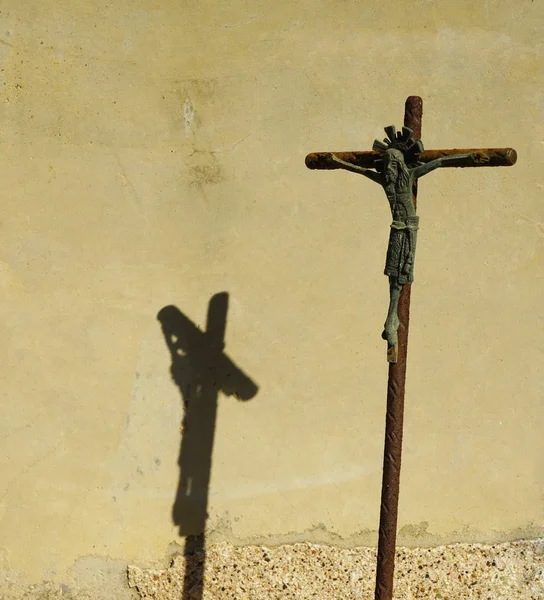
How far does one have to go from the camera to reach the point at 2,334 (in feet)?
16.1

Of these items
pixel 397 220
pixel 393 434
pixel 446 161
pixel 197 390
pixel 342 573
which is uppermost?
pixel 446 161

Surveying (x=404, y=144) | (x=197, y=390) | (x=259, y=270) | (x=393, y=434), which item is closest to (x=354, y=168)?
(x=404, y=144)

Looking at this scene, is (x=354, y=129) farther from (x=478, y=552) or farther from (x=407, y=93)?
(x=478, y=552)

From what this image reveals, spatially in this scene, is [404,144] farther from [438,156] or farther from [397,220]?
[397,220]

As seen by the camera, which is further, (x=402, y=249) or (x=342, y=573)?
(x=342, y=573)

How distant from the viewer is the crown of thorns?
3.33 meters

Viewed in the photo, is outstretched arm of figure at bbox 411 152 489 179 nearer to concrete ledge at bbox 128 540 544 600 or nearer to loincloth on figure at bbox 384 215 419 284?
loincloth on figure at bbox 384 215 419 284

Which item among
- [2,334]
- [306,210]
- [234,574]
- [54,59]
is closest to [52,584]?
[234,574]

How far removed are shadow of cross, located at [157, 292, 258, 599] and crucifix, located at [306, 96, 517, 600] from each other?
1577mm

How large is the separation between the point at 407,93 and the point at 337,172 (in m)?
0.53

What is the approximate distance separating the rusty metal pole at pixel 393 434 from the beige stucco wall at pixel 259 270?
1.43m

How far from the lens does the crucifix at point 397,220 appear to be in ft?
10.9

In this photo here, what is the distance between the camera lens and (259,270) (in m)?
4.95

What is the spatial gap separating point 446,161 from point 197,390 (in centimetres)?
217
